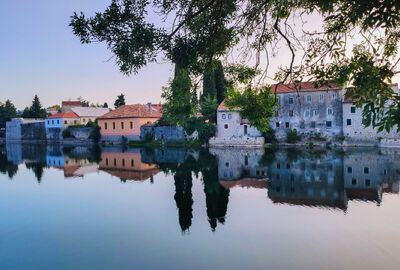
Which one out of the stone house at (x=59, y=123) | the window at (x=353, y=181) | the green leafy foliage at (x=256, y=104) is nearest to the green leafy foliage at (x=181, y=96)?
the green leafy foliage at (x=256, y=104)

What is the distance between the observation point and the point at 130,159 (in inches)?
1539

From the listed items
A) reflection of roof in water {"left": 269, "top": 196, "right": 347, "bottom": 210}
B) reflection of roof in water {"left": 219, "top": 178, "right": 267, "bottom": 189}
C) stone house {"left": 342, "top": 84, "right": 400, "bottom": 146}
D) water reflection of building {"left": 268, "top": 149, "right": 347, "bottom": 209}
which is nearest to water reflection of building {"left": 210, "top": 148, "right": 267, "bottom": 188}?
reflection of roof in water {"left": 219, "top": 178, "right": 267, "bottom": 189}

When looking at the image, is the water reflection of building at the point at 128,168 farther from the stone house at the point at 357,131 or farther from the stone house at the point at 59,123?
the stone house at the point at 59,123

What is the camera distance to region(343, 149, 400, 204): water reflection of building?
762 inches

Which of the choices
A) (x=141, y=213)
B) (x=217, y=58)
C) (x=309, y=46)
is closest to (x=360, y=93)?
(x=309, y=46)

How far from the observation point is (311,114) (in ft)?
151

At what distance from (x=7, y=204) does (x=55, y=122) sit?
175ft

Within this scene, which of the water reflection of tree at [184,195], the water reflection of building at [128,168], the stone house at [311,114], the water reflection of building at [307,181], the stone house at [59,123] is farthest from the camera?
the stone house at [59,123]

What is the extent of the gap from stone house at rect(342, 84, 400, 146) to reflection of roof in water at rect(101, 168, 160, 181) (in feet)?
78.1

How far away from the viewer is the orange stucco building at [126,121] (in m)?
57.4

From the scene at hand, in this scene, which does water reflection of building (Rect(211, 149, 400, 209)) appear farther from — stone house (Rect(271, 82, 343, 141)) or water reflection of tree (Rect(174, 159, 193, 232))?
stone house (Rect(271, 82, 343, 141))

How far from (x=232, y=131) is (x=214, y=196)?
2839cm

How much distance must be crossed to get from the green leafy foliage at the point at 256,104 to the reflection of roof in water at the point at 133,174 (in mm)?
19918

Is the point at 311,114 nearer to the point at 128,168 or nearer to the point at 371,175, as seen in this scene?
the point at 371,175
